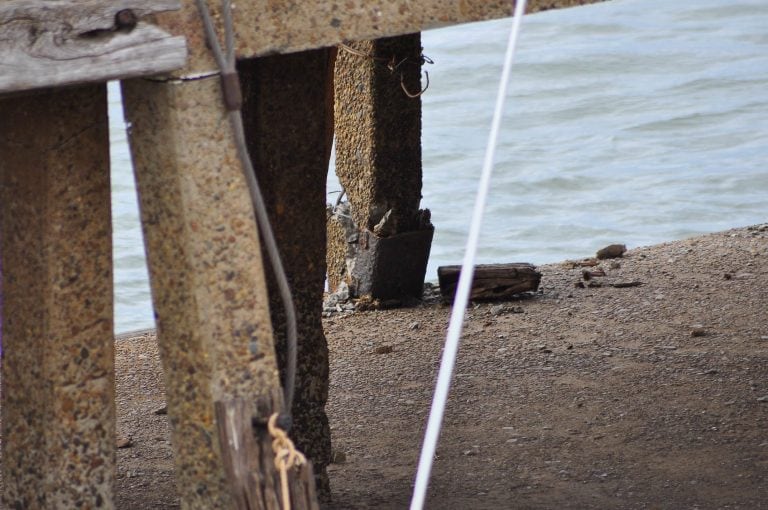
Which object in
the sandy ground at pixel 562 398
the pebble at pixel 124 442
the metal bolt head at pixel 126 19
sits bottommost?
the sandy ground at pixel 562 398

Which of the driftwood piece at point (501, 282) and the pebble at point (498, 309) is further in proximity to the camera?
the driftwood piece at point (501, 282)

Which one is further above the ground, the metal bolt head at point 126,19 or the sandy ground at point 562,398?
the metal bolt head at point 126,19

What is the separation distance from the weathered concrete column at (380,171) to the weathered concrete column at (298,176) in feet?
9.98

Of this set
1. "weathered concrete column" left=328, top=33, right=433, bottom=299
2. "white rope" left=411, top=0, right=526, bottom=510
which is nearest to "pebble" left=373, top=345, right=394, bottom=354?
"weathered concrete column" left=328, top=33, right=433, bottom=299

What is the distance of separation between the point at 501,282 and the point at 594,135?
8.95m

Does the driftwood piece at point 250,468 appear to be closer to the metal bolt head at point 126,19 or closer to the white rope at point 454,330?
the white rope at point 454,330

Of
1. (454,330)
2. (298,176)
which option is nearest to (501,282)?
(298,176)

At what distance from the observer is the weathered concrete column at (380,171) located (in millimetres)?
7738

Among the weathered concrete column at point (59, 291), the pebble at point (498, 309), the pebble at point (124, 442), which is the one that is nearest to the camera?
the weathered concrete column at point (59, 291)

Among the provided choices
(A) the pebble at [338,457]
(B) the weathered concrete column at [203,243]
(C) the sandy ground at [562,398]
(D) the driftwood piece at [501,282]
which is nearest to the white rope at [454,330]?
(B) the weathered concrete column at [203,243]

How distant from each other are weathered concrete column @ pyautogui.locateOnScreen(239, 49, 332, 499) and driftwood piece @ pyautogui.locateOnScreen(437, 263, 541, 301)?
3578 millimetres

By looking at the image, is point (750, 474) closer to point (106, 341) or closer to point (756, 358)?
point (756, 358)

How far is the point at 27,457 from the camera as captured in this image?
3.38 meters

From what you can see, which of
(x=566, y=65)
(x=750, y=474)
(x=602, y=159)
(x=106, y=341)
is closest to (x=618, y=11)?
(x=566, y=65)
